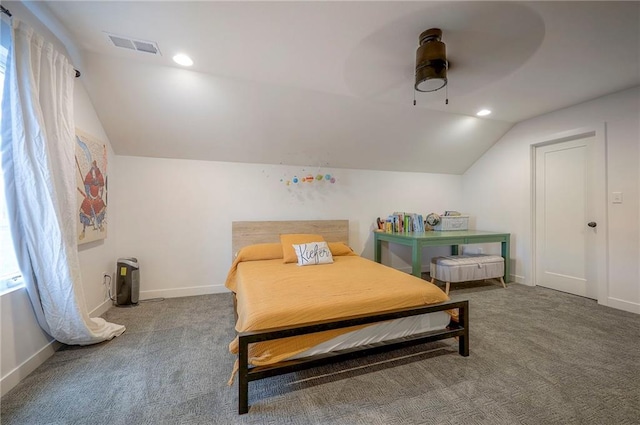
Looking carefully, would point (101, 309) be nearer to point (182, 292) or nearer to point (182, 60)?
point (182, 292)

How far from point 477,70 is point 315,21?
1.60m

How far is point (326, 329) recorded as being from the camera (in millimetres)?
1558

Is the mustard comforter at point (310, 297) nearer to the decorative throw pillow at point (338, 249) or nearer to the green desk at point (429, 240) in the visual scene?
the decorative throw pillow at point (338, 249)

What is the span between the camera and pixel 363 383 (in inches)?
62.9

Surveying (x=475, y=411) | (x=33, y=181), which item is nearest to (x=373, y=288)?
(x=475, y=411)

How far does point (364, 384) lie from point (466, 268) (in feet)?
7.91

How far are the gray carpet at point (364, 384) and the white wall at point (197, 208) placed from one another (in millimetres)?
967

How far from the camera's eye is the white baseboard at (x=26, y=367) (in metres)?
1.49

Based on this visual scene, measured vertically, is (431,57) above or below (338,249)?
above

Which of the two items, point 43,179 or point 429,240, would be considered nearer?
point 43,179

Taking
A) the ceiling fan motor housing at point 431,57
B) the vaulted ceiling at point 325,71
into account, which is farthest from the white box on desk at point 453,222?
the ceiling fan motor housing at point 431,57

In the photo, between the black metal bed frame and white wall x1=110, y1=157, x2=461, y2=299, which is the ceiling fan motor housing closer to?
the black metal bed frame

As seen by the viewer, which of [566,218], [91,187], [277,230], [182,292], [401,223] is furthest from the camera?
[401,223]

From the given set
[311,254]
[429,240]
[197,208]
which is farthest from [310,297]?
[197,208]
